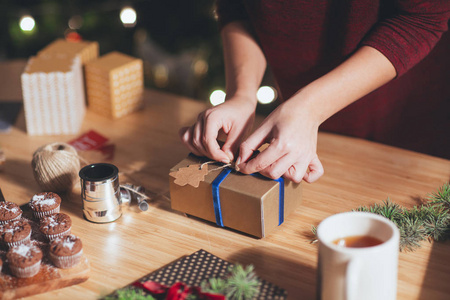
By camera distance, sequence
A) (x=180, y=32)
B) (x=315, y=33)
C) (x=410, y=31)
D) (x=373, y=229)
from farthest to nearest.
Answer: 1. (x=180, y=32)
2. (x=315, y=33)
3. (x=410, y=31)
4. (x=373, y=229)

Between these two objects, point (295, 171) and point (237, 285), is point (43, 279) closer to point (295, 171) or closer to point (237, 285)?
point (237, 285)

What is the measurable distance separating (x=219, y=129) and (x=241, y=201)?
19 cm

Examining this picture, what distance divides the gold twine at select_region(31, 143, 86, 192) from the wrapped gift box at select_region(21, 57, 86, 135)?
29cm

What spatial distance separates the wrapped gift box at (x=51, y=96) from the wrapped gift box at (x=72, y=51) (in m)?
0.06

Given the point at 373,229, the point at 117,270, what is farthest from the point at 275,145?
the point at 117,270

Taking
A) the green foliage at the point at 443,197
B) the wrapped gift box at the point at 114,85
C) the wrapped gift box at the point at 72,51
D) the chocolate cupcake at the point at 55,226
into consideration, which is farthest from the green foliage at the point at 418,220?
the wrapped gift box at the point at 72,51

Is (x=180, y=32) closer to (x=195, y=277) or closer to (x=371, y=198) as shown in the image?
(x=371, y=198)

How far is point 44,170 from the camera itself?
1.03 meters

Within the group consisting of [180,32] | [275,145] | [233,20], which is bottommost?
[180,32]

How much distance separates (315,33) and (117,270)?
28.3 inches

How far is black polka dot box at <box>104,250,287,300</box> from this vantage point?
741mm

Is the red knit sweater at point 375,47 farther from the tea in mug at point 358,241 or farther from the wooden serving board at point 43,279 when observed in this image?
the wooden serving board at point 43,279

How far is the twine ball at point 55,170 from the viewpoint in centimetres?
103

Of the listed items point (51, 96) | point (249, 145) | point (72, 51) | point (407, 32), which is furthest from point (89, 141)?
point (407, 32)
